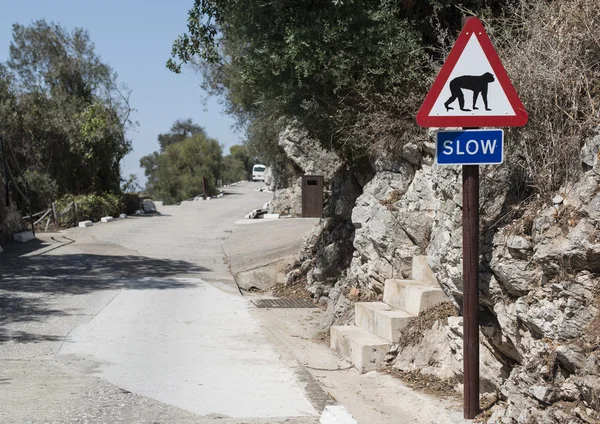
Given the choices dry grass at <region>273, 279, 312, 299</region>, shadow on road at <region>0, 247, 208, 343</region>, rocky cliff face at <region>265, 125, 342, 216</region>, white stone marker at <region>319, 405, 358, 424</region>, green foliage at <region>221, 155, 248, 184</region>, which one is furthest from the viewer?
green foliage at <region>221, 155, 248, 184</region>

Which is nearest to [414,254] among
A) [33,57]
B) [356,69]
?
[356,69]

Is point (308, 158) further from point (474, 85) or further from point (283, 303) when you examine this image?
point (474, 85)

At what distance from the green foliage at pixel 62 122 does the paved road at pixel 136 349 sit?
12.4 meters

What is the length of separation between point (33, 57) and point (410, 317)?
3223cm

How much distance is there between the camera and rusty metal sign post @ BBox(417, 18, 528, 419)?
15.3 feet

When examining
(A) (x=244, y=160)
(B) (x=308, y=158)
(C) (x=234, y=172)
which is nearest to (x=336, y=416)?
(B) (x=308, y=158)

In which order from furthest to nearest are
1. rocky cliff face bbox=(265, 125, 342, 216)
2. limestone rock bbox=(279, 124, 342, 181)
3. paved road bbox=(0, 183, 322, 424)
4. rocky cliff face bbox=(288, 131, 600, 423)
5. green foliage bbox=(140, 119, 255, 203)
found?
green foliage bbox=(140, 119, 255, 203)
limestone rock bbox=(279, 124, 342, 181)
rocky cliff face bbox=(265, 125, 342, 216)
paved road bbox=(0, 183, 322, 424)
rocky cliff face bbox=(288, 131, 600, 423)

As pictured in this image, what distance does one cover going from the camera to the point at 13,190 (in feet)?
81.6

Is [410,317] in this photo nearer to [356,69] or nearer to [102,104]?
[356,69]

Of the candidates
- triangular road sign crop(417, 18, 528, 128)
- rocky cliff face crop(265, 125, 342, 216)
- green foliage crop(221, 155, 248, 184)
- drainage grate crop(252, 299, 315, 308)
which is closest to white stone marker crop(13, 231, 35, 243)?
rocky cliff face crop(265, 125, 342, 216)

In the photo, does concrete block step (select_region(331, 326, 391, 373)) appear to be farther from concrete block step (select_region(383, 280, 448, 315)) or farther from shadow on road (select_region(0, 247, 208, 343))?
shadow on road (select_region(0, 247, 208, 343))

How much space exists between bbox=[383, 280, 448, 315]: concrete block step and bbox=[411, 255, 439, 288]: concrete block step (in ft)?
0.29

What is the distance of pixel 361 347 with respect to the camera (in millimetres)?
6898

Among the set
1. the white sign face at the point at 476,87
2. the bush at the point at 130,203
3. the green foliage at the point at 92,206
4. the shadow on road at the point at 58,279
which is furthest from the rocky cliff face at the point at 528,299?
the bush at the point at 130,203
